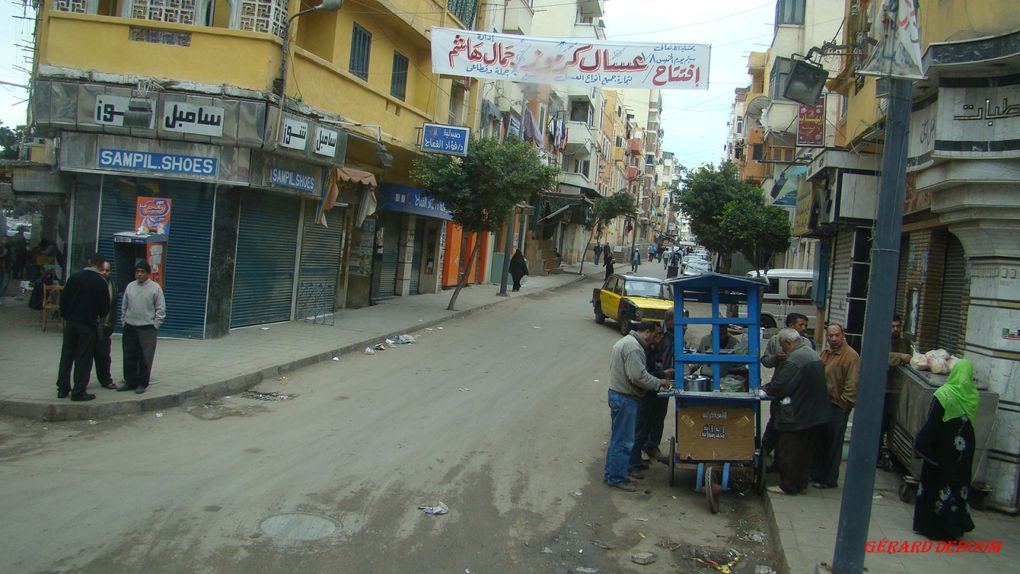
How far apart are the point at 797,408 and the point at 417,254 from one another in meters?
20.4

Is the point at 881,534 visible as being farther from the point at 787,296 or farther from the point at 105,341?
the point at 787,296

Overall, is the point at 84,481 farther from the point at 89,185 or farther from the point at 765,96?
the point at 765,96

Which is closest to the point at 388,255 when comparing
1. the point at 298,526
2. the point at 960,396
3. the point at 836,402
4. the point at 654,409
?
the point at 654,409

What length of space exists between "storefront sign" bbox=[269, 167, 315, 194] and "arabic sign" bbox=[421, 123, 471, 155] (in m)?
4.58

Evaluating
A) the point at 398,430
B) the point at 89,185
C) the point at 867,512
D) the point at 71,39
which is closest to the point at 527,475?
the point at 398,430

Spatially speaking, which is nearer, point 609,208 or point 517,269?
point 517,269

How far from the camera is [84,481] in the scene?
22.5 feet

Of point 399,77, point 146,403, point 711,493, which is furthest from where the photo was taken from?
point 399,77

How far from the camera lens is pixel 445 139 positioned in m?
20.2

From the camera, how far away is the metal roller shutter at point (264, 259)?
49.8ft

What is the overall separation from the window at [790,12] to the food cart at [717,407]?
1267 inches

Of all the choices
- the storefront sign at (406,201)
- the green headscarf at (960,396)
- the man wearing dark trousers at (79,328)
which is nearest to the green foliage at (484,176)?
the storefront sign at (406,201)

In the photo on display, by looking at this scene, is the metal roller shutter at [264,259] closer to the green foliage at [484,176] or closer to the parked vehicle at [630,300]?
the green foliage at [484,176]

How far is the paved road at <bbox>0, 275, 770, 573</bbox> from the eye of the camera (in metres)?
5.58
